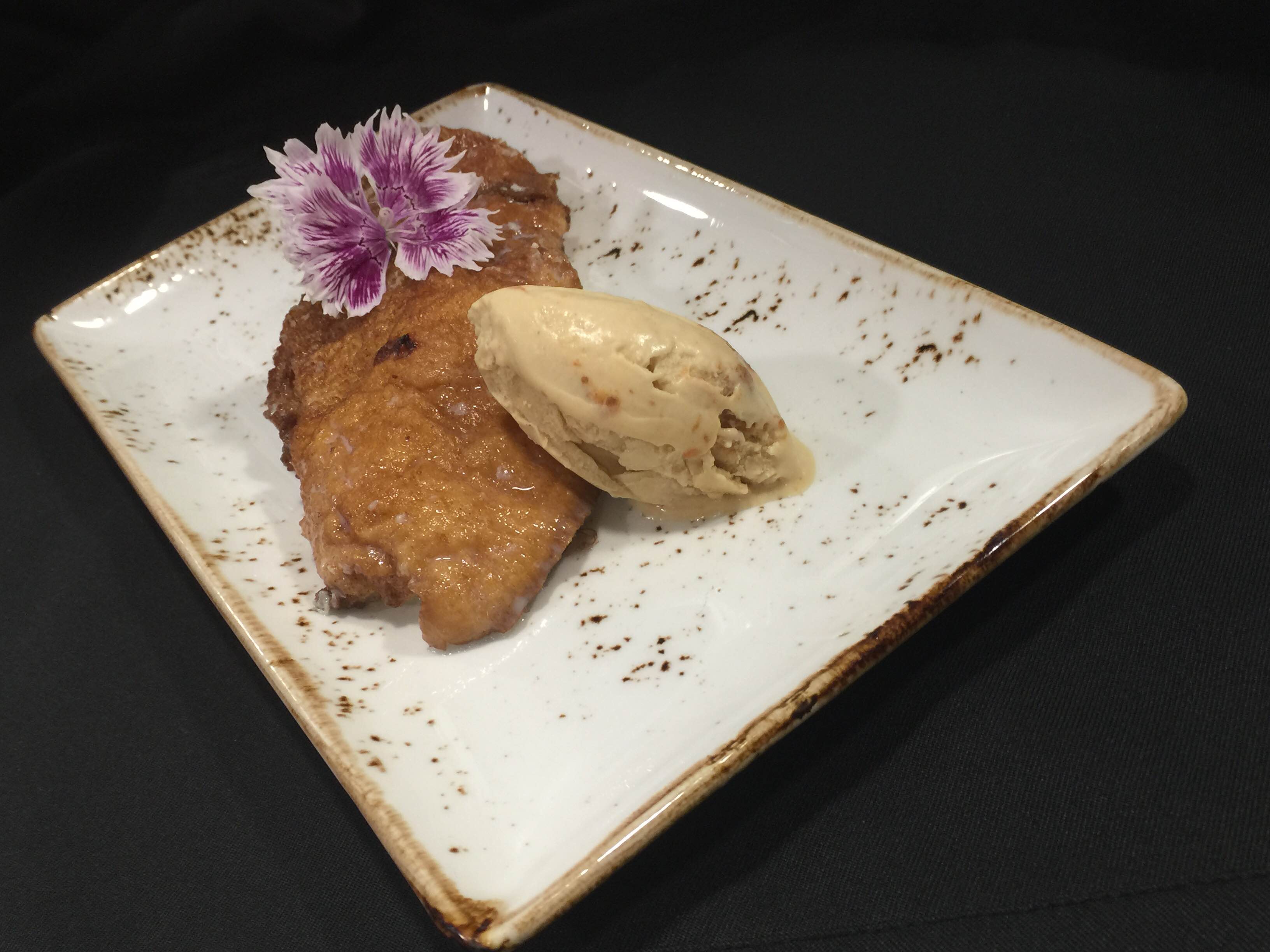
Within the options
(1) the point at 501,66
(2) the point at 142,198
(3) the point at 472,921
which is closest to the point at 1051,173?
(1) the point at 501,66

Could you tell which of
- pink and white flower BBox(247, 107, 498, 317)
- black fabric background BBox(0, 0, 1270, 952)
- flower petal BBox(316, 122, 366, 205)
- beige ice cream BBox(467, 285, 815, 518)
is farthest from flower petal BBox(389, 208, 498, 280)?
black fabric background BBox(0, 0, 1270, 952)

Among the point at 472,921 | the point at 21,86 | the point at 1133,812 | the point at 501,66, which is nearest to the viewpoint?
the point at 472,921

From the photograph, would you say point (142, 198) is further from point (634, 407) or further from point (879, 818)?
point (879, 818)

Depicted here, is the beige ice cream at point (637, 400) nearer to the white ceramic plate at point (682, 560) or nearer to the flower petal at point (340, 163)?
the white ceramic plate at point (682, 560)

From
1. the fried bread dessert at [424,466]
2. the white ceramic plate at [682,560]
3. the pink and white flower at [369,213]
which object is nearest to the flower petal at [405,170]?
the pink and white flower at [369,213]

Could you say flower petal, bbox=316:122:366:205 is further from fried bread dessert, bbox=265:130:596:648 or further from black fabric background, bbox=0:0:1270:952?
black fabric background, bbox=0:0:1270:952

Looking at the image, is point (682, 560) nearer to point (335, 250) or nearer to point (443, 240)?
point (443, 240)

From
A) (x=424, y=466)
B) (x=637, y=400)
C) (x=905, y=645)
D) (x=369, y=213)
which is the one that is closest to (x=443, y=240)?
(x=369, y=213)
